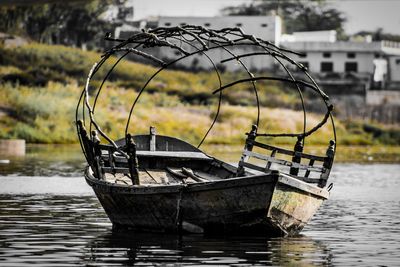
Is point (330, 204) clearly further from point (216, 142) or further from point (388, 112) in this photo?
point (388, 112)

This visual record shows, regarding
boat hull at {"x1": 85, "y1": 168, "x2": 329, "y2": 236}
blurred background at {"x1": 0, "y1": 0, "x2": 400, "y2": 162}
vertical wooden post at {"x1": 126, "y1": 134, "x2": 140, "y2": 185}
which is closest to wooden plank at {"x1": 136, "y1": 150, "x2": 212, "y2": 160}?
vertical wooden post at {"x1": 126, "y1": 134, "x2": 140, "y2": 185}

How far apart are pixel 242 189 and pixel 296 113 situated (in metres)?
68.9

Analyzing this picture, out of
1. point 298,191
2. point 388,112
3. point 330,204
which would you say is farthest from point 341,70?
point 298,191

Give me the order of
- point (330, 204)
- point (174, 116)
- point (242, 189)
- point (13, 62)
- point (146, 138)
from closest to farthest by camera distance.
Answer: point (242, 189) < point (146, 138) < point (330, 204) < point (174, 116) < point (13, 62)

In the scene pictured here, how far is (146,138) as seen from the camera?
28.3 metres

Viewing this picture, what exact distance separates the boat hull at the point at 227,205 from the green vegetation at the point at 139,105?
52514 mm

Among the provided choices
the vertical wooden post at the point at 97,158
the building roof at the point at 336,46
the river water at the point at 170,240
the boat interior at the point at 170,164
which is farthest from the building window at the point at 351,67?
the vertical wooden post at the point at 97,158

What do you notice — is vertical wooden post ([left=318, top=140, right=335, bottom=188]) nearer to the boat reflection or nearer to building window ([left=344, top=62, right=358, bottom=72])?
the boat reflection

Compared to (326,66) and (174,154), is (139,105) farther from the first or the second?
(174,154)

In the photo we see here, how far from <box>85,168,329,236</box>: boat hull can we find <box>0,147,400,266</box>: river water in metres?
0.23

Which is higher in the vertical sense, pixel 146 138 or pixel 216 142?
pixel 146 138

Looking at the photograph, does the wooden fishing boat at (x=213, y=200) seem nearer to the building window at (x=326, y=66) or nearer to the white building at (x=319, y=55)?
the white building at (x=319, y=55)

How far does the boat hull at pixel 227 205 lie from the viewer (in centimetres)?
2100

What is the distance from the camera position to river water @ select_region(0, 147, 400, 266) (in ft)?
62.9
